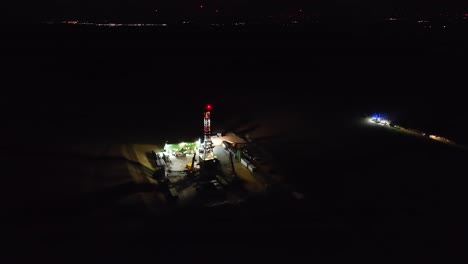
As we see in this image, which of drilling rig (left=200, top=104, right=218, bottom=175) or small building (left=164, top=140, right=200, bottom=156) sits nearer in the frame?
drilling rig (left=200, top=104, right=218, bottom=175)

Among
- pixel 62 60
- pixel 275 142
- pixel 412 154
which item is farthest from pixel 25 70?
pixel 412 154

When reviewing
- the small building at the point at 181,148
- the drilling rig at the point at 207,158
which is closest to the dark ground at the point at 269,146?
the drilling rig at the point at 207,158

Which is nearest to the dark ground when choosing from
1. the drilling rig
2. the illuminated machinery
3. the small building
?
the drilling rig

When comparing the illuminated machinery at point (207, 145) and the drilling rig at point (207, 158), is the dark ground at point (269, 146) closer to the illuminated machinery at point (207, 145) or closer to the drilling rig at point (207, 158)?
the drilling rig at point (207, 158)

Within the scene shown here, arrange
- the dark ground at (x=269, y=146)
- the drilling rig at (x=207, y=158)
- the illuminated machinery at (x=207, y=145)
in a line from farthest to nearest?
1. the illuminated machinery at (x=207, y=145)
2. the drilling rig at (x=207, y=158)
3. the dark ground at (x=269, y=146)

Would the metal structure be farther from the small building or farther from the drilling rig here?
the small building

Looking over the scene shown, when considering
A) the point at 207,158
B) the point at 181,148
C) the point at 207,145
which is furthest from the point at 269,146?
the point at 181,148

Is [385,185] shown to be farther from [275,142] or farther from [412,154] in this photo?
[275,142]

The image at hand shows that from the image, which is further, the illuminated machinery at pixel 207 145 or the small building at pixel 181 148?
the small building at pixel 181 148
